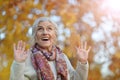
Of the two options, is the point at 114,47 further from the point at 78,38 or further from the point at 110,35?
the point at 78,38

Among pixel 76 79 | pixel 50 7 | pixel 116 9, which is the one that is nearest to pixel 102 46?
pixel 116 9

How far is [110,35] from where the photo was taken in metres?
6.82

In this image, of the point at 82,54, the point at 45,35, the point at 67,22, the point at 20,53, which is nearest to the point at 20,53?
the point at 20,53

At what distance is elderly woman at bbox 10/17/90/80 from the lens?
11.6 ft

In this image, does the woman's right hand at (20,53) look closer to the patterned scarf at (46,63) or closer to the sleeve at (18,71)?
the sleeve at (18,71)

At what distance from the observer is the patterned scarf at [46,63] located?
11.6 feet

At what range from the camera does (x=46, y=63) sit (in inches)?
142

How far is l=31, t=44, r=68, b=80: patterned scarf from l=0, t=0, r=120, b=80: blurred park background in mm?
2071

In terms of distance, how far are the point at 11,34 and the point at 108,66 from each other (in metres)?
1.62

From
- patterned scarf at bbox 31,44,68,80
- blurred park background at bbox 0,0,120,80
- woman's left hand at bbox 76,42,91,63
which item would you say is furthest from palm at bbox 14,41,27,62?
blurred park background at bbox 0,0,120,80

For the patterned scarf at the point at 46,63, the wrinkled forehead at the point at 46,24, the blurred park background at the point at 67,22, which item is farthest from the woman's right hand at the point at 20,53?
the blurred park background at the point at 67,22

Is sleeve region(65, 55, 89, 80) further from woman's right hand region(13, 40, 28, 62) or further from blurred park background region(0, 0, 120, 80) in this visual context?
blurred park background region(0, 0, 120, 80)

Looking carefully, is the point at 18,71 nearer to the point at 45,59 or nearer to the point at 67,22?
the point at 45,59

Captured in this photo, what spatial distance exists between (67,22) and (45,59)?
254cm
